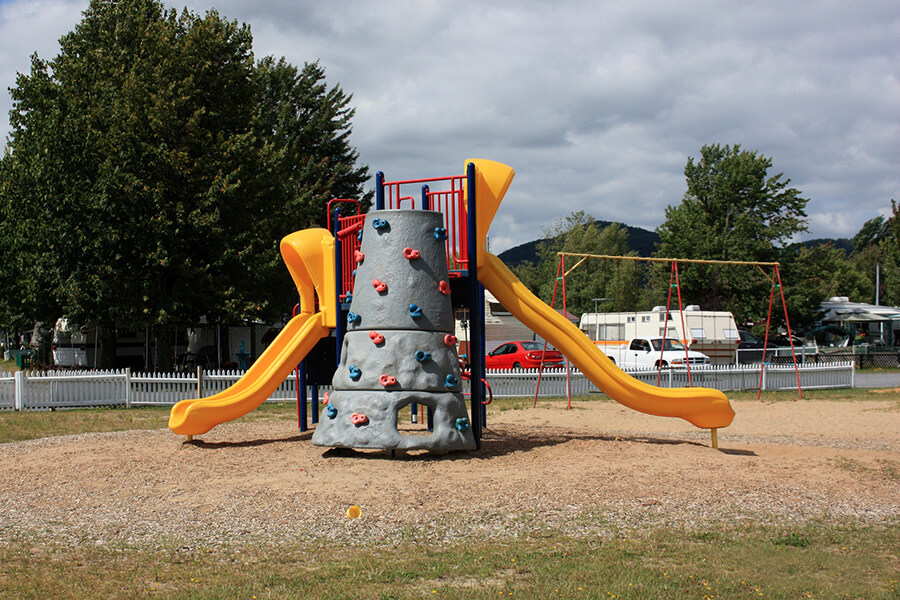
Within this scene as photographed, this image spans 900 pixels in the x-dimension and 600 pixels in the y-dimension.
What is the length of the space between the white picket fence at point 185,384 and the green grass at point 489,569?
1266 centimetres

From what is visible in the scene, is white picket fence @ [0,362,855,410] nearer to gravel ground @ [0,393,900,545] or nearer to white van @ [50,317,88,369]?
gravel ground @ [0,393,900,545]

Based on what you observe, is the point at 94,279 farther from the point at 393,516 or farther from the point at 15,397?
the point at 393,516

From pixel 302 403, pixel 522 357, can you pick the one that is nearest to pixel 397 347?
pixel 302 403

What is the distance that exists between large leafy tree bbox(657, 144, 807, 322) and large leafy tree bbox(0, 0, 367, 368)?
85.7 feet

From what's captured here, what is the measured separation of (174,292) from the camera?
2317cm

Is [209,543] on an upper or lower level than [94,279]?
lower

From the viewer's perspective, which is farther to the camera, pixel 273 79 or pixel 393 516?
pixel 273 79

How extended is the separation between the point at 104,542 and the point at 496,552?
328 cm

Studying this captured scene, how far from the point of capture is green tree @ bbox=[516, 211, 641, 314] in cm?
5559

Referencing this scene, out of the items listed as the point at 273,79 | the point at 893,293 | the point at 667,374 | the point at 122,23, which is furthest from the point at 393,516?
the point at 893,293

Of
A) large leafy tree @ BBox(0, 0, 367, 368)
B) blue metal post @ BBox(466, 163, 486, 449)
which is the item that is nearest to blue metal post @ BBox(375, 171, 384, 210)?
blue metal post @ BBox(466, 163, 486, 449)

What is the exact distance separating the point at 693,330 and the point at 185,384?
19857 mm

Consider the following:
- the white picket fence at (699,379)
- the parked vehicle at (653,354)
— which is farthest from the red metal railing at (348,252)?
the parked vehicle at (653,354)

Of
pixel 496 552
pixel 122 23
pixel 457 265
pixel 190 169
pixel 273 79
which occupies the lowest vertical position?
pixel 496 552
